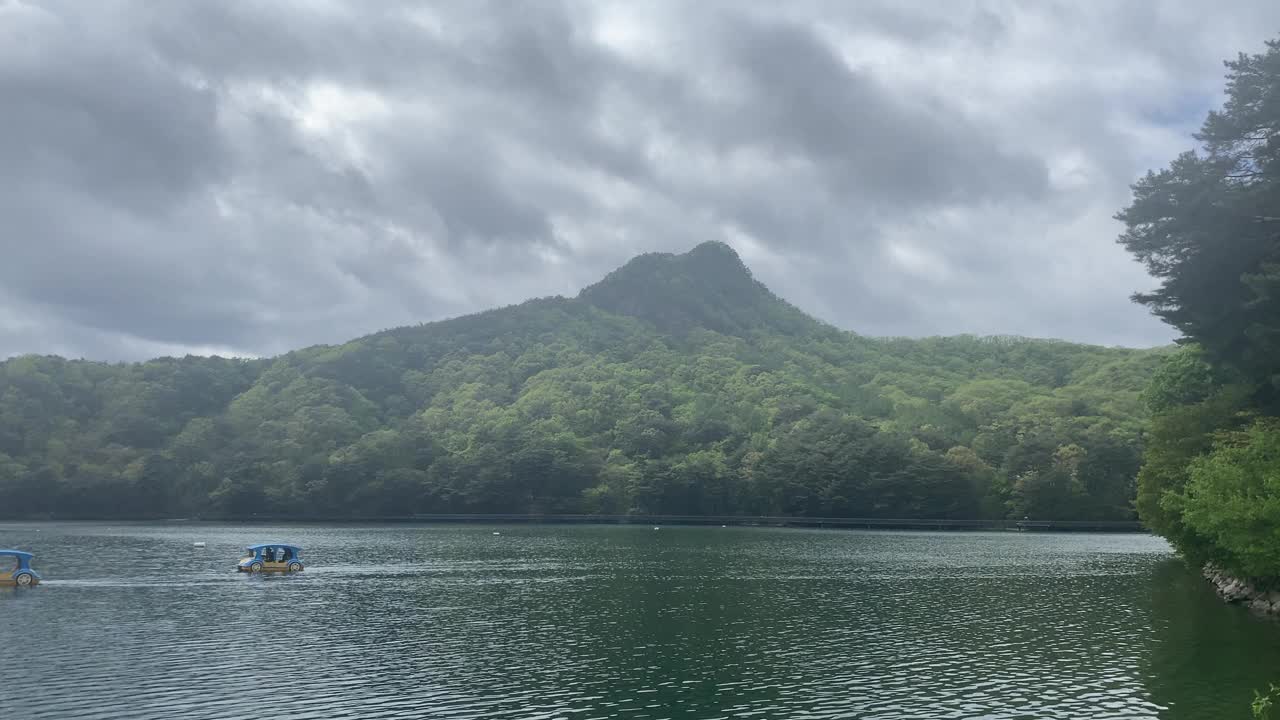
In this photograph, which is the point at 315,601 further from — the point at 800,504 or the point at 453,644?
the point at 800,504

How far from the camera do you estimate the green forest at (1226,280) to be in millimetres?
52056

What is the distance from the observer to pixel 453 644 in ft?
149

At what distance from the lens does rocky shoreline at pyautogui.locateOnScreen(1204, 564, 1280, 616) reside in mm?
51719

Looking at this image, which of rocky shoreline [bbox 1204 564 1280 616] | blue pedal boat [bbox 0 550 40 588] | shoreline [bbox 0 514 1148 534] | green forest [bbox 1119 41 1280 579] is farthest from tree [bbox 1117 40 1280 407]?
shoreline [bbox 0 514 1148 534]

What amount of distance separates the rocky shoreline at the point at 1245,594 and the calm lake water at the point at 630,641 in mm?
1294

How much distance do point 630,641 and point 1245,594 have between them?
37261mm

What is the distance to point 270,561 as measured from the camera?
81.6 metres

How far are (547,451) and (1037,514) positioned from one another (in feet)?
293

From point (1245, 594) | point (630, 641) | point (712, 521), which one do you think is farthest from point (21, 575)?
point (712, 521)

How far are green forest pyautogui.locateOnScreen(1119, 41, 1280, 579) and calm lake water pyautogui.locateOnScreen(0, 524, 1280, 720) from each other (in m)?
7.22

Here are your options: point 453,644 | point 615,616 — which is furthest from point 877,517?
point 453,644

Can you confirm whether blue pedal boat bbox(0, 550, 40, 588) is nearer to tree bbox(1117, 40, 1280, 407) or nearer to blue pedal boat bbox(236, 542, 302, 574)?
blue pedal boat bbox(236, 542, 302, 574)

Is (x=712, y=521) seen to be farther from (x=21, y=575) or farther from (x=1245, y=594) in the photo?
(x=21, y=575)

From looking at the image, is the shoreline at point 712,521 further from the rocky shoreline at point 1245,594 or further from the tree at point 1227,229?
the tree at point 1227,229
